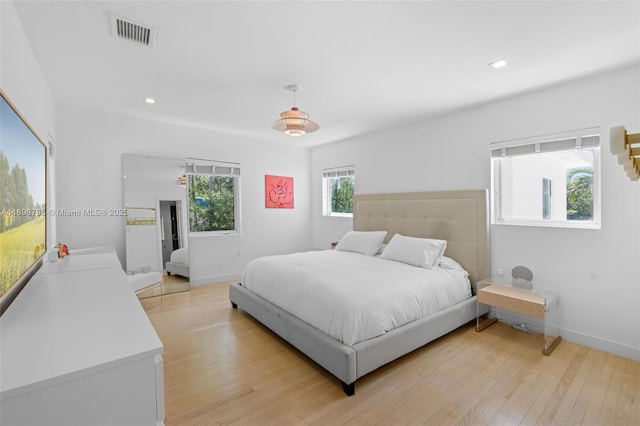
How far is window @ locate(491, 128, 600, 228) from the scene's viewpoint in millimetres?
2730

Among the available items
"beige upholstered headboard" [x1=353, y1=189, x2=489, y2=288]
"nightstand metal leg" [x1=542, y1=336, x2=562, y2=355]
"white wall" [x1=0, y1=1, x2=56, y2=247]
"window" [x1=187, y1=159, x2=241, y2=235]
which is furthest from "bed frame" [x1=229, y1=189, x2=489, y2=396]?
"white wall" [x1=0, y1=1, x2=56, y2=247]

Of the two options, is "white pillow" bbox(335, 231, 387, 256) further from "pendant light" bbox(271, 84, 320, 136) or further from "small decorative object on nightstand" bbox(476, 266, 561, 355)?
"pendant light" bbox(271, 84, 320, 136)

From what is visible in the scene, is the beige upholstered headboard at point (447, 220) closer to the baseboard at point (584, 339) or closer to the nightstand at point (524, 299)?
the nightstand at point (524, 299)

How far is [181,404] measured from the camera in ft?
6.33

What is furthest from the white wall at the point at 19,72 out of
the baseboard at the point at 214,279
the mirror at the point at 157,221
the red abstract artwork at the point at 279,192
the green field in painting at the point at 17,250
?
the red abstract artwork at the point at 279,192

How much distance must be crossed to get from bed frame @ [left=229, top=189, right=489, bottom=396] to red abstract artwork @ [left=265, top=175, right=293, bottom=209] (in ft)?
4.61

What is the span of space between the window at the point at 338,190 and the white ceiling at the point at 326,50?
1.89 metres

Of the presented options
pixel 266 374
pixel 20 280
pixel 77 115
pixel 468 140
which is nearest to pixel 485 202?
pixel 468 140

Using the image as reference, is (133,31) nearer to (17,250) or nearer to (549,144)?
(17,250)

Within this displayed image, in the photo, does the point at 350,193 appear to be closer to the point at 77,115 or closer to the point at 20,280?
the point at 77,115

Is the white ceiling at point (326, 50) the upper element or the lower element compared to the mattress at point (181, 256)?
upper

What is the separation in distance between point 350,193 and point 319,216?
847mm

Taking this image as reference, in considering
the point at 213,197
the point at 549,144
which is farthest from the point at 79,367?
the point at 213,197

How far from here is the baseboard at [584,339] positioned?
2469 mm
